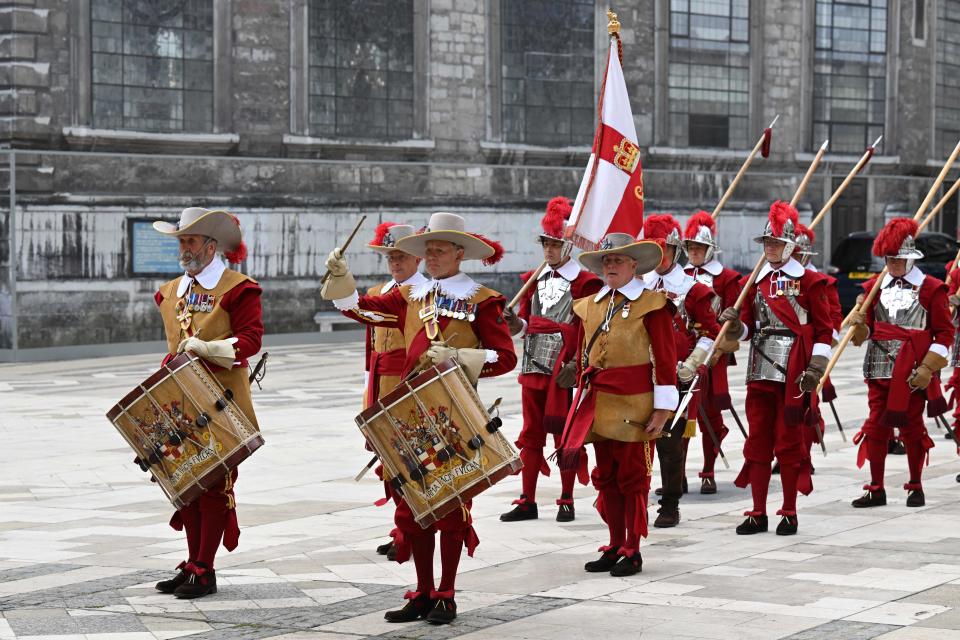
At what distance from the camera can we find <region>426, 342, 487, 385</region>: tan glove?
7.89m

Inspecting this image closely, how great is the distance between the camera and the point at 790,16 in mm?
34156

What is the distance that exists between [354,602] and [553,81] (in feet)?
76.8

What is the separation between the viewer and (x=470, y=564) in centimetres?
920

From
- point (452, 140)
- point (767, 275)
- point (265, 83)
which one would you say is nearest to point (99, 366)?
point (265, 83)

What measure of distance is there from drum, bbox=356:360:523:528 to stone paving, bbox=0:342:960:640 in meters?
0.59

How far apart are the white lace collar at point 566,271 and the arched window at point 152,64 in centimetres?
1556

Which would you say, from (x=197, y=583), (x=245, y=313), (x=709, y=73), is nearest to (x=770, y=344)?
(x=245, y=313)

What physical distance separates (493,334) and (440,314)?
0.93ft

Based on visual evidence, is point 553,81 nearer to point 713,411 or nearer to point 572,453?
point 713,411

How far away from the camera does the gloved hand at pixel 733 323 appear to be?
A: 10516mm

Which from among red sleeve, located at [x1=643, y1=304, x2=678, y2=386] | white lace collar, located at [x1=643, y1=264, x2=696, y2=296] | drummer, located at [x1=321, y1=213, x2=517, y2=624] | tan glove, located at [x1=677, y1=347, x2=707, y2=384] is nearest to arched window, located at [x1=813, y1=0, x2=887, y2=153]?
white lace collar, located at [x1=643, y1=264, x2=696, y2=296]

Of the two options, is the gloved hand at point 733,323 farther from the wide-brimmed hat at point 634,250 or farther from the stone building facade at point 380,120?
the stone building facade at point 380,120

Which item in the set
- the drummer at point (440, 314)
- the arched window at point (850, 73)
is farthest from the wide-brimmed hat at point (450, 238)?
the arched window at point (850, 73)

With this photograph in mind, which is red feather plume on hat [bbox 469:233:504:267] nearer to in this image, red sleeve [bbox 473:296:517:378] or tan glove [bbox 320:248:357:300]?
red sleeve [bbox 473:296:517:378]
